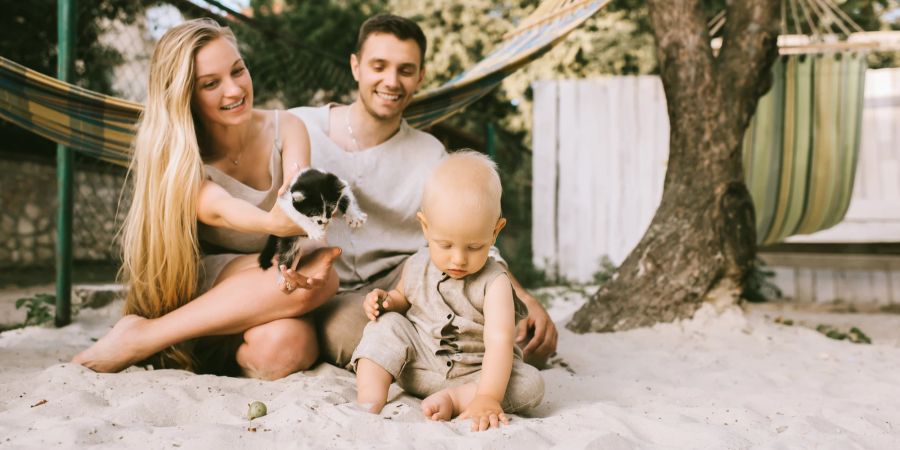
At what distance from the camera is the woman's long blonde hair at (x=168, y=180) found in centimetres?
173

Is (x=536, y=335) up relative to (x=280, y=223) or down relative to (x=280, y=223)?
down

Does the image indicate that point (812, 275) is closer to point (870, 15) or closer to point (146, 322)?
point (870, 15)

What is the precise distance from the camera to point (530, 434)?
1.34 metres

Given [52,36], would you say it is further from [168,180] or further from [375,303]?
[375,303]

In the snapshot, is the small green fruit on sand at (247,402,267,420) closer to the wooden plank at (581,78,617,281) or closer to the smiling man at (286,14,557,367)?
the smiling man at (286,14,557,367)

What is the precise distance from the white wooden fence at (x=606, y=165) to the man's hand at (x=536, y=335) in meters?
3.06

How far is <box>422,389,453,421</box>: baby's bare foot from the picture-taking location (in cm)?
148

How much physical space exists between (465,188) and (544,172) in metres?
3.85

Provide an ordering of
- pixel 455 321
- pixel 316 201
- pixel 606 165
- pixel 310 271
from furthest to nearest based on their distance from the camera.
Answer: pixel 606 165 < pixel 310 271 < pixel 455 321 < pixel 316 201

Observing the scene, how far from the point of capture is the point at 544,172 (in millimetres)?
5285

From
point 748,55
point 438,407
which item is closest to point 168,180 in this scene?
point 438,407

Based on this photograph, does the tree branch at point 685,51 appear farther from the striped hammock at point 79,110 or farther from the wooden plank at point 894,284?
the wooden plank at point 894,284

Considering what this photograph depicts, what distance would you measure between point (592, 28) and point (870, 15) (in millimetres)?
2830

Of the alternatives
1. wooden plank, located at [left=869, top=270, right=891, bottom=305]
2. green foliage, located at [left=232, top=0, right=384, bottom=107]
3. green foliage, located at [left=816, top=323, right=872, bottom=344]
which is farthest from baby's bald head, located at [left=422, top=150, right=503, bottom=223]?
wooden plank, located at [left=869, top=270, right=891, bottom=305]
